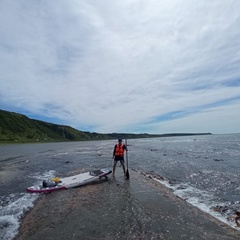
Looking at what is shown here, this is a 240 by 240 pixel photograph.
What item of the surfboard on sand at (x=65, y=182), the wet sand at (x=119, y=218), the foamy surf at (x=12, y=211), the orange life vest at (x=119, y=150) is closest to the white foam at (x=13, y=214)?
the foamy surf at (x=12, y=211)

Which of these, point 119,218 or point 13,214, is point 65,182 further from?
point 119,218

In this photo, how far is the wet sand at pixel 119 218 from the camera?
33.9 ft

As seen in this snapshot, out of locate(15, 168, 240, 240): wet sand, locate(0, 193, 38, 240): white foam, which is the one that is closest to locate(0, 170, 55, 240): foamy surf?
locate(0, 193, 38, 240): white foam

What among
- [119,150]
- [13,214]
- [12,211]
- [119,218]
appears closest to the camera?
[119,218]

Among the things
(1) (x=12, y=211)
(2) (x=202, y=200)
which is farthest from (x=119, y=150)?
(1) (x=12, y=211)

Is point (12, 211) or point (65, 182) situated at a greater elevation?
point (65, 182)

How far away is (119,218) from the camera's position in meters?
12.1

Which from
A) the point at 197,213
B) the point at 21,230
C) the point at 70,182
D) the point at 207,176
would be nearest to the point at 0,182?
the point at 70,182

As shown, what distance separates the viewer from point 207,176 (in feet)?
87.3

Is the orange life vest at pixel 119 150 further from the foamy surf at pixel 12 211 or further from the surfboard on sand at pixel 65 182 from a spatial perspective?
the foamy surf at pixel 12 211

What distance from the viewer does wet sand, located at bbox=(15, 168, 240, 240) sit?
10328 mm

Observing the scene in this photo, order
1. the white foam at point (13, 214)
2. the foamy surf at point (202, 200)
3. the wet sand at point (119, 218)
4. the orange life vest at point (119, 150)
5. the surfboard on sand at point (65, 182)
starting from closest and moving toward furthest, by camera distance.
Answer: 1. the wet sand at point (119, 218)
2. the white foam at point (13, 214)
3. the foamy surf at point (202, 200)
4. the surfboard on sand at point (65, 182)
5. the orange life vest at point (119, 150)

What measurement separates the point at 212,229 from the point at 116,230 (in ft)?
14.0

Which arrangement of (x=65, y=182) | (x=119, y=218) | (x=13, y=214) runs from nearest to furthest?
(x=119, y=218), (x=13, y=214), (x=65, y=182)
